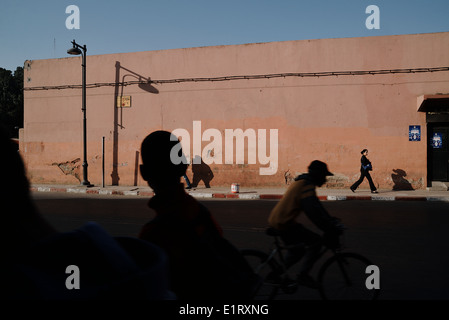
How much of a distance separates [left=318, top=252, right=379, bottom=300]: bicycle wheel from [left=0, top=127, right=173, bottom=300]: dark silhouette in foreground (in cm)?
339

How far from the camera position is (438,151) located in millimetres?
15047

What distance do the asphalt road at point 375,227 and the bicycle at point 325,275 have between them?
198 millimetres

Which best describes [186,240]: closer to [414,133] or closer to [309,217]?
[309,217]

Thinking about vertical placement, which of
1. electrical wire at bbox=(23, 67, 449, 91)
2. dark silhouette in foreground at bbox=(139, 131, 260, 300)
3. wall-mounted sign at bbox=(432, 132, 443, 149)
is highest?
electrical wire at bbox=(23, 67, 449, 91)

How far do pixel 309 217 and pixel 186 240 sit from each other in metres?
2.69

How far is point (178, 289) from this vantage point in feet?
4.50

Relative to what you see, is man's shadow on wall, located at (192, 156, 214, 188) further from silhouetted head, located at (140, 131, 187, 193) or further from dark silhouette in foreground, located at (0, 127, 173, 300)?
dark silhouette in foreground, located at (0, 127, 173, 300)

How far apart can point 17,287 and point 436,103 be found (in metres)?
16.4

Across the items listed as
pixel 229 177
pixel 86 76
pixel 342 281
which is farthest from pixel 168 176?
pixel 86 76

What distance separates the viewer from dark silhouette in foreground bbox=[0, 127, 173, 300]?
2.38 feet

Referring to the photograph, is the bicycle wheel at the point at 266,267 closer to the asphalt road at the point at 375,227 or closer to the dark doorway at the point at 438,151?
the asphalt road at the point at 375,227

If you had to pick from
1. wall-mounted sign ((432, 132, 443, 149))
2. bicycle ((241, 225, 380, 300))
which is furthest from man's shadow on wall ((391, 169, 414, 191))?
bicycle ((241, 225, 380, 300))

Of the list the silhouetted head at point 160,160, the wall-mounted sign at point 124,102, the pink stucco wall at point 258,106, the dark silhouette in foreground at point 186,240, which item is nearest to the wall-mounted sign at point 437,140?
the pink stucco wall at point 258,106

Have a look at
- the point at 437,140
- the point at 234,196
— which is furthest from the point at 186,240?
the point at 437,140
